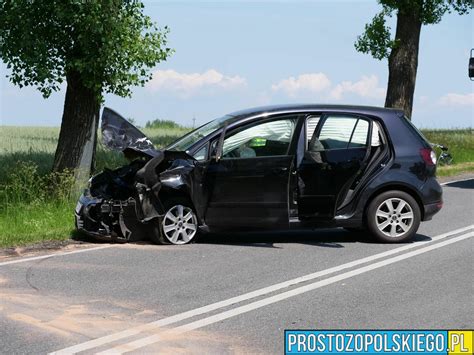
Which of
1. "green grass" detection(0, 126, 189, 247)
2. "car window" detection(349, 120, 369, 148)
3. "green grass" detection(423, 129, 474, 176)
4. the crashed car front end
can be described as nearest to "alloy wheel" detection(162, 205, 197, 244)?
the crashed car front end

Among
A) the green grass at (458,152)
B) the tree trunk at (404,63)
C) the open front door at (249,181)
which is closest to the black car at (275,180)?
the open front door at (249,181)

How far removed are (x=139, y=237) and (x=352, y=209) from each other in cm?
282

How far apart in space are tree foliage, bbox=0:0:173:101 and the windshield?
132 inches

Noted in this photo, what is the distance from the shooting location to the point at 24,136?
2670 cm

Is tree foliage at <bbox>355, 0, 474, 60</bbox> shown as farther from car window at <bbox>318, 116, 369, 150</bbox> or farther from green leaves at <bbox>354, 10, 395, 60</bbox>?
car window at <bbox>318, 116, 369, 150</bbox>

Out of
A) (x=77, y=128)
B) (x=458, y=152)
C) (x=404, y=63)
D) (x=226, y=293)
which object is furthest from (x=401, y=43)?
(x=226, y=293)

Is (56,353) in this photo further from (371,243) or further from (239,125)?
(371,243)

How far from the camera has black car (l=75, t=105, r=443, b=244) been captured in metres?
10.0

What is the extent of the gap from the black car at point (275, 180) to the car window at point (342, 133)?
0.04 ft

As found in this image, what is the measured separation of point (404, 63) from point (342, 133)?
49.3 ft

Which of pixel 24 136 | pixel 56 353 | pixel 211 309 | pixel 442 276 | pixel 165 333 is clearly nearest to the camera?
pixel 56 353

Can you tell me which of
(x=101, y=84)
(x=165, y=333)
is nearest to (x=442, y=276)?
(x=165, y=333)

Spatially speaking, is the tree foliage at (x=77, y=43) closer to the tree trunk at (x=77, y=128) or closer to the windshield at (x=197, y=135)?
the tree trunk at (x=77, y=128)

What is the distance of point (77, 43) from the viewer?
45.3ft
